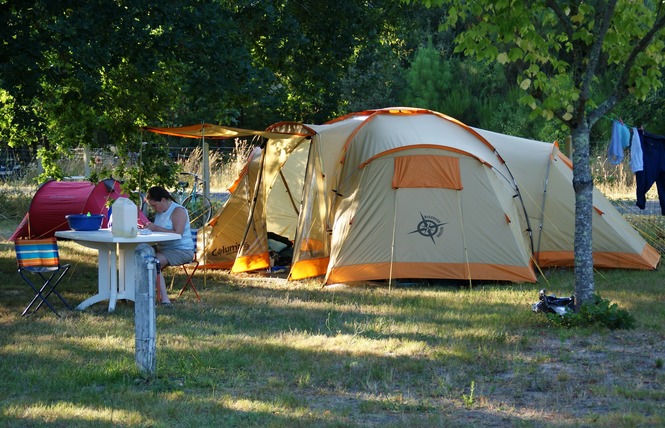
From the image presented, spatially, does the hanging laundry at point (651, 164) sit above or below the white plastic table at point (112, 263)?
above

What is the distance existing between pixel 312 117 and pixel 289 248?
11.7m

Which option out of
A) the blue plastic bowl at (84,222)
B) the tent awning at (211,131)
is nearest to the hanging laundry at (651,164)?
the tent awning at (211,131)

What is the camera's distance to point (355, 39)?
1312cm

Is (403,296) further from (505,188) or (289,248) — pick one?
(289,248)

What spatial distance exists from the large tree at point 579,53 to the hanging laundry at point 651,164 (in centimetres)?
368

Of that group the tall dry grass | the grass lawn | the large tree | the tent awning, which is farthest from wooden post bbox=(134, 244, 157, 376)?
the tall dry grass

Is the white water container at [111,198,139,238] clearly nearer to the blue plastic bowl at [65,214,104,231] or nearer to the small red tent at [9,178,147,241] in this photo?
the blue plastic bowl at [65,214,104,231]

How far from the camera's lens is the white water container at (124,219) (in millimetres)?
9040

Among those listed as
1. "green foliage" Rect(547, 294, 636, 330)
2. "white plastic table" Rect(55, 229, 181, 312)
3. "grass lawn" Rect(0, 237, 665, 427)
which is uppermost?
"white plastic table" Rect(55, 229, 181, 312)

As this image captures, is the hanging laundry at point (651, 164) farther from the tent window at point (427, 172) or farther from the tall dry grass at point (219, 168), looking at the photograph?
the tall dry grass at point (219, 168)

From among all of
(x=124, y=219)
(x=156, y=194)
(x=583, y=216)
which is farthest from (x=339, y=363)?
(x=156, y=194)

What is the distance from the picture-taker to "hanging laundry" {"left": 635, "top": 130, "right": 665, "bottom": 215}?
12.1 meters

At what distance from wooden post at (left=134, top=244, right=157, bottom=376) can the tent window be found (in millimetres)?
4939

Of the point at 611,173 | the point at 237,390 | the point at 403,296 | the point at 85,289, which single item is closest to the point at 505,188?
the point at 403,296
